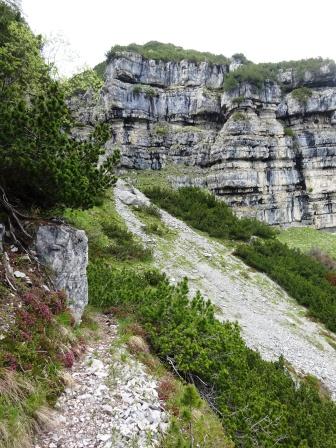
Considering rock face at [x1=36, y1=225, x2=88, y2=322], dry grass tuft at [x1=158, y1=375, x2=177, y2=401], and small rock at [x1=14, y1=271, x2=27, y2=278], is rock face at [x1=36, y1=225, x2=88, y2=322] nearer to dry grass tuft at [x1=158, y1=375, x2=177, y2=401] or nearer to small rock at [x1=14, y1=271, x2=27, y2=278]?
small rock at [x1=14, y1=271, x2=27, y2=278]

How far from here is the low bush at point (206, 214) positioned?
27.9 meters

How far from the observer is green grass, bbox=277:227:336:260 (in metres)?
36.3

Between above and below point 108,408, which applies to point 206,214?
above

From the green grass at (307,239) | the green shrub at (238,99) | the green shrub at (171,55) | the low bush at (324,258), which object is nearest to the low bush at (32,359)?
the low bush at (324,258)

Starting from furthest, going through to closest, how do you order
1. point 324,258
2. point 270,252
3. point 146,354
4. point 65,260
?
point 324,258 < point 270,252 < point 65,260 < point 146,354

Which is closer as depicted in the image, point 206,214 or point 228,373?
A: point 228,373

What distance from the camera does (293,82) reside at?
5384 cm

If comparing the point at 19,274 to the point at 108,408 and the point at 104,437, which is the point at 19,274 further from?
the point at 104,437

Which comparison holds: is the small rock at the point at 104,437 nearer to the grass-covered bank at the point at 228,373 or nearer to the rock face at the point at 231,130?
the grass-covered bank at the point at 228,373

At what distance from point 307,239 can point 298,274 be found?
18786 mm

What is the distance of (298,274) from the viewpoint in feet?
76.9

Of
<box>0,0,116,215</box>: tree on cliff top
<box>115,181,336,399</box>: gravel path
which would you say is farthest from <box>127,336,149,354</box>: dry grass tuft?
<box>115,181,336,399</box>: gravel path

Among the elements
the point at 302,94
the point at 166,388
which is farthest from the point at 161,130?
the point at 166,388

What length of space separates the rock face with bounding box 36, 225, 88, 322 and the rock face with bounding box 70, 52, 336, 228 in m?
38.3
